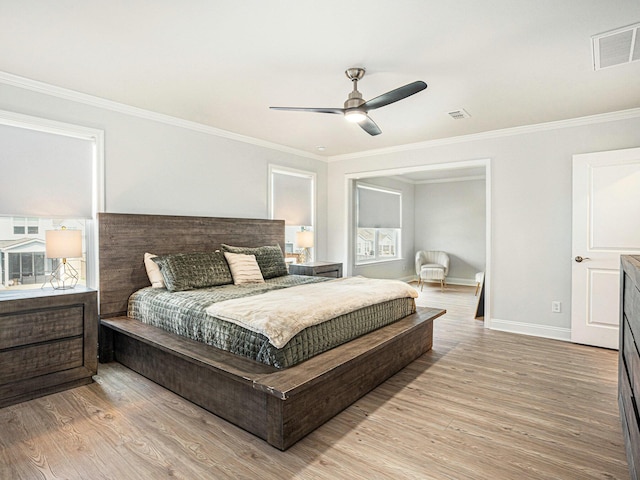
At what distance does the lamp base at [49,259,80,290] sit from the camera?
3.38 m

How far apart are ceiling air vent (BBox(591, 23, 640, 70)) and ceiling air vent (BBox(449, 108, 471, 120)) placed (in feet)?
4.04

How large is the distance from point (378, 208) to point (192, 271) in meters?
5.19

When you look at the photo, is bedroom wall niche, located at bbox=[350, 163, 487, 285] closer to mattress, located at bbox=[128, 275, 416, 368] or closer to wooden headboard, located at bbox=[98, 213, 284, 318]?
wooden headboard, located at bbox=[98, 213, 284, 318]

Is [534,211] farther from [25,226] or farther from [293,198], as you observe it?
[25,226]

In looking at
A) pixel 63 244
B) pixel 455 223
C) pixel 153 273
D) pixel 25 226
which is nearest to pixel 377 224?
pixel 455 223

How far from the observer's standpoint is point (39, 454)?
6.70 feet

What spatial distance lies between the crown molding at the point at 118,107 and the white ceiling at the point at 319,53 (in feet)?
0.38

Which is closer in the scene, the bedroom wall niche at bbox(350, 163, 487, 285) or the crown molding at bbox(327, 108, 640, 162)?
the crown molding at bbox(327, 108, 640, 162)

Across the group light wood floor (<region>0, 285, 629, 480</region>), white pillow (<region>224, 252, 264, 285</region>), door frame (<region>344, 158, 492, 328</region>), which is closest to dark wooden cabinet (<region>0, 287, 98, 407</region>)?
light wood floor (<region>0, 285, 629, 480</region>)

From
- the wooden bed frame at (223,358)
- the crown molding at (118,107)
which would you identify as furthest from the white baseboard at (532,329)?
the crown molding at (118,107)

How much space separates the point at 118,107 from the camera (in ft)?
12.2

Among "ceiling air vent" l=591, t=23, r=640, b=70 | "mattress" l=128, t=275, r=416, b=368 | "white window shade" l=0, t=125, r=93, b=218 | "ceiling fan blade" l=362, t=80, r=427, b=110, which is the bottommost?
"mattress" l=128, t=275, r=416, b=368

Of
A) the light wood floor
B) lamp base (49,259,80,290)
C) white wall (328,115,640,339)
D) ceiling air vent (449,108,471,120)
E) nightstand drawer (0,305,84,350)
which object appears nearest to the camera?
the light wood floor

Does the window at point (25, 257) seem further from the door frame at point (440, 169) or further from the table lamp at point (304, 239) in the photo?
the door frame at point (440, 169)
